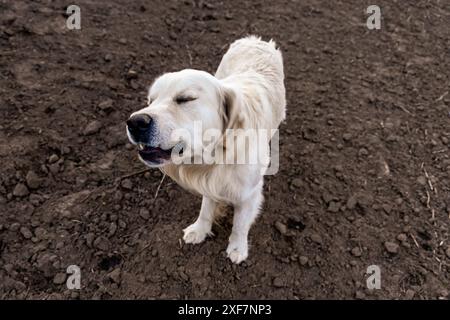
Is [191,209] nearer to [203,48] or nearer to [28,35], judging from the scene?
[203,48]

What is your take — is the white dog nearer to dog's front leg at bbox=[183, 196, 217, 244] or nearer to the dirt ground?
dog's front leg at bbox=[183, 196, 217, 244]

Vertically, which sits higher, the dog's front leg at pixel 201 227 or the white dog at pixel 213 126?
the white dog at pixel 213 126

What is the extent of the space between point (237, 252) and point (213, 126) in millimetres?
1101

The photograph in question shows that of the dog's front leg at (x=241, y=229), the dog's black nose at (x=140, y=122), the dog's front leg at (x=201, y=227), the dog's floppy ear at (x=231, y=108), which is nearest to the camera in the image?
the dog's black nose at (x=140, y=122)

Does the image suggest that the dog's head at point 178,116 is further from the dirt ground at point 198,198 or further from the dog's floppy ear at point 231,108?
the dirt ground at point 198,198

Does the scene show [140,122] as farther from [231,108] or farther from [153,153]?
[231,108]

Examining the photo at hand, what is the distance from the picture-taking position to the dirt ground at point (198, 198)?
2711 mm

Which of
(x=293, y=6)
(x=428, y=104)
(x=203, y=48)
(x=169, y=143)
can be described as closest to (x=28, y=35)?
(x=203, y=48)

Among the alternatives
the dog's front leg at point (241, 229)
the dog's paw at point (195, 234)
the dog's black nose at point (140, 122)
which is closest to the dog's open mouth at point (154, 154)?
the dog's black nose at point (140, 122)

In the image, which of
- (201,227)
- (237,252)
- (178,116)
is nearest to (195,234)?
(201,227)

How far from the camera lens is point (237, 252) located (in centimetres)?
279

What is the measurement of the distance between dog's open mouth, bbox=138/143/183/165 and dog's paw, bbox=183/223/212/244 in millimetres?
977

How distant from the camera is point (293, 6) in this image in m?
5.37

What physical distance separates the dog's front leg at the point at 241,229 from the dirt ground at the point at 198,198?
73 millimetres
